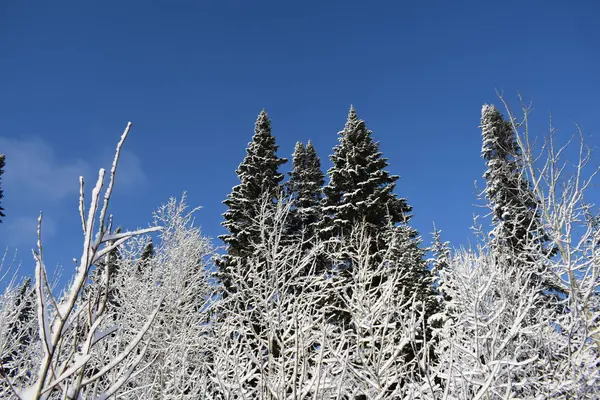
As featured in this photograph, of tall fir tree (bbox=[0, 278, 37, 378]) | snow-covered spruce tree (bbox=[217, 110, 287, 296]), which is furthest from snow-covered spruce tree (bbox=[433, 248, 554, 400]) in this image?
snow-covered spruce tree (bbox=[217, 110, 287, 296])

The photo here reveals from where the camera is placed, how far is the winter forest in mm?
2334

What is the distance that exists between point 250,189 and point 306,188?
3.86 m

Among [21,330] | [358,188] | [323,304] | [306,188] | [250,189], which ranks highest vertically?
[306,188]

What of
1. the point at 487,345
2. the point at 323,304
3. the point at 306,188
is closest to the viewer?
the point at 487,345

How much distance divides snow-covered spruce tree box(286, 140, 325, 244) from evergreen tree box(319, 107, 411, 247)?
4.17 ft

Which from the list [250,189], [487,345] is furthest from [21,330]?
[250,189]

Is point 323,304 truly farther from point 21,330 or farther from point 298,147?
point 298,147

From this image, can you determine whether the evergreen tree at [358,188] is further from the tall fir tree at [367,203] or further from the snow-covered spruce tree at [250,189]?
the snow-covered spruce tree at [250,189]

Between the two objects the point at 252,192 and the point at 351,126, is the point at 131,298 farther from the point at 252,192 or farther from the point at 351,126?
the point at 351,126

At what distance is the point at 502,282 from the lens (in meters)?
9.35

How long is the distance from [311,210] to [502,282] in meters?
12.1

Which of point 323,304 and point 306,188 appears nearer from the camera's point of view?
point 323,304

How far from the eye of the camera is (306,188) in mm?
21984

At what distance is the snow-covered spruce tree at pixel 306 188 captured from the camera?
19.9m
